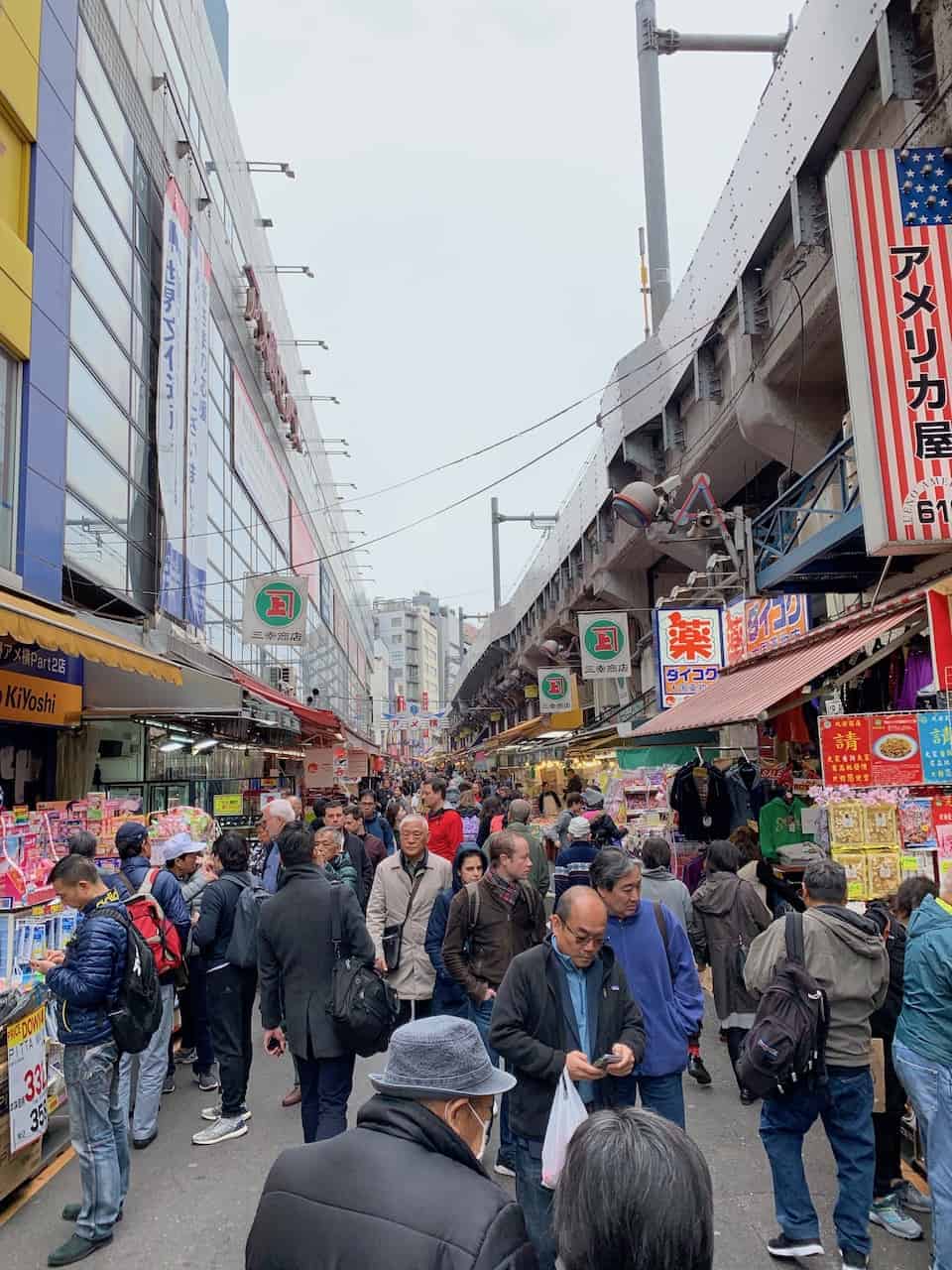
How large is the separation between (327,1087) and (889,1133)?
9.36ft

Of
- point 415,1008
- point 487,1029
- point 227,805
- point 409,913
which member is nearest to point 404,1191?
point 487,1029

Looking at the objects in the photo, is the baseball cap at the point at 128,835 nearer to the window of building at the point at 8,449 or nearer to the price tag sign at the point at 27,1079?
the price tag sign at the point at 27,1079

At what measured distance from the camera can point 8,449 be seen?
10977 mm

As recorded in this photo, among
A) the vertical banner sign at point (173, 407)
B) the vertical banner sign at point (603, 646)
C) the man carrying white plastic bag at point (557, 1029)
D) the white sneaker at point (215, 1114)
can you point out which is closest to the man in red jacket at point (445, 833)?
the white sneaker at point (215, 1114)

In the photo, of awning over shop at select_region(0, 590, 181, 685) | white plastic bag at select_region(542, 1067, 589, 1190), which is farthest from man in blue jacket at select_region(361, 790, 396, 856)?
white plastic bag at select_region(542, 1067, 589, 1190)

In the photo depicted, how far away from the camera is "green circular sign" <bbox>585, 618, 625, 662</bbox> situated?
18.3 meters

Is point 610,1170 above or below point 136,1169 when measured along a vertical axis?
above

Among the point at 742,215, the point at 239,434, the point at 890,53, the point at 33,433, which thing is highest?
the point at 239,434

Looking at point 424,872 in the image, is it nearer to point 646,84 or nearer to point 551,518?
point 646,84

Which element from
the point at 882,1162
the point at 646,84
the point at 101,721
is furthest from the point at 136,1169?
the point at 646,84

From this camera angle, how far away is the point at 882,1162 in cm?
450

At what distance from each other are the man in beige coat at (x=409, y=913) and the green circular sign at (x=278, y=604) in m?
12.4

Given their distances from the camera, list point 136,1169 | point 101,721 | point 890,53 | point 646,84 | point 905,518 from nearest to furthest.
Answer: point 136,1169, point 905,518, point 890,53, point 646,84, point 101,721

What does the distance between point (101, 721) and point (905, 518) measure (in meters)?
12.8
